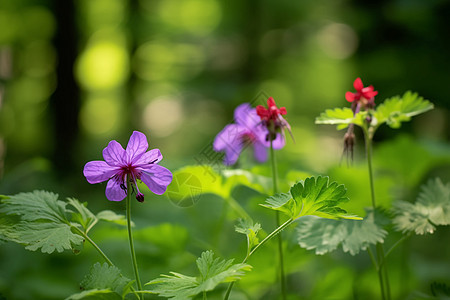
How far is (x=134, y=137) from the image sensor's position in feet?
2.77

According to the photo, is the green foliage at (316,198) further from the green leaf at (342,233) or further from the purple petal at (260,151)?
the purple petal at (260,151)

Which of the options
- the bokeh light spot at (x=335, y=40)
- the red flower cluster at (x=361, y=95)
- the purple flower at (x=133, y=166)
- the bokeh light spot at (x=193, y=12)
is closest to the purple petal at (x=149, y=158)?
the purple flower at (x=133, y=166)

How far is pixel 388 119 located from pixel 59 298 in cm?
146

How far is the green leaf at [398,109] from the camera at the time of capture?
105 cm

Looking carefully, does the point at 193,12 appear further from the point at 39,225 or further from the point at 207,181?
the point at 39,225

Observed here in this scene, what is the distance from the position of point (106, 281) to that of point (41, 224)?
8.4 inches

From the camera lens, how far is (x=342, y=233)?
102cm

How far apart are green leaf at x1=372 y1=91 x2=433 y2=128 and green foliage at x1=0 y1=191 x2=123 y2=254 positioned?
758 millimetres

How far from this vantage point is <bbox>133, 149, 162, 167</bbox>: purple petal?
868 mm

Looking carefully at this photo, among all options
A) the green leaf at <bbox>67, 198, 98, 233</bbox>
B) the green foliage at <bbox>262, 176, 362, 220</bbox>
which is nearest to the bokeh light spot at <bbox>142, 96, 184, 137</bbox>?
the green leaf at <bbox>67, 198, 98, 233</bbox>

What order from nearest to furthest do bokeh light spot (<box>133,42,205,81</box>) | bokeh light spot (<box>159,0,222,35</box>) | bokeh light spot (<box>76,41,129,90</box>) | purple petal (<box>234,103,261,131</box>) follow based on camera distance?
purple petal (<box>234,103,261,131</box>)
bokeh light spot (<box>133,42,205,81</box>)
bokeh light spot (<box>159,0,222,35</box>)
bokeh light spot (<box>76,41,129,90</box>)

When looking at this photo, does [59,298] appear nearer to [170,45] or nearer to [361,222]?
[361,222]

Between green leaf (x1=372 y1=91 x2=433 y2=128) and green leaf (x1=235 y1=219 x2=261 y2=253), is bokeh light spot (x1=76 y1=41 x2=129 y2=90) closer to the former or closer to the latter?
green leaf (x1=372 y1=91 x2=433 y2=128)

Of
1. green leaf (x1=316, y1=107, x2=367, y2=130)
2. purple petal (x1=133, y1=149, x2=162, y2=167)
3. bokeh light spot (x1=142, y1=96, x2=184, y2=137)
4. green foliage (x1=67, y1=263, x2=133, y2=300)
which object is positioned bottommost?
green foliage (x1=67, y1=263, x2=133, y2=300)
